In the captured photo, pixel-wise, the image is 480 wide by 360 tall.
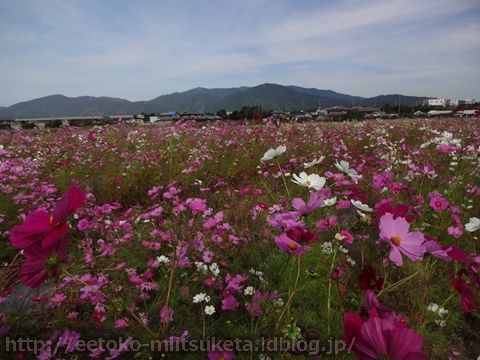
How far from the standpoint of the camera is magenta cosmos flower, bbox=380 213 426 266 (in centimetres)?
84

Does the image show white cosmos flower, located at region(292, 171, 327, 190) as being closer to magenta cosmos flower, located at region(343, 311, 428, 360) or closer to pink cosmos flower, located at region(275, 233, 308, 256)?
pink cosmos flower, located at region(275, 233, 308, 256)

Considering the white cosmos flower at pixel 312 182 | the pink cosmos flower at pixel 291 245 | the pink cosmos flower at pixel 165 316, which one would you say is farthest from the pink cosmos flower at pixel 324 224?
the pink cosmos flower at pixel 165 316

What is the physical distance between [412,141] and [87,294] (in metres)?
7.27

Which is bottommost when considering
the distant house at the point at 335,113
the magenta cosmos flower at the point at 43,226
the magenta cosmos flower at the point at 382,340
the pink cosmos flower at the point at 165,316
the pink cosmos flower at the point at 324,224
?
the pink cosmos flower at the point at 165,316

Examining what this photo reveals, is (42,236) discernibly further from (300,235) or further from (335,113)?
(335,113)

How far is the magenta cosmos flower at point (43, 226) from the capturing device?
72 cm

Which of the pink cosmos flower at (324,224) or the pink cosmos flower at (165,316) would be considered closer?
the pink cosmos flower at (165,316)

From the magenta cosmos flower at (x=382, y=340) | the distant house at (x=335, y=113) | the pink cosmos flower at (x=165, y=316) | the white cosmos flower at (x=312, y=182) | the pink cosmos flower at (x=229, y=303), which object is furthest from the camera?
the distant house at (x=335, y=113)

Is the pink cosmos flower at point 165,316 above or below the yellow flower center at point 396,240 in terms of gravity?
below

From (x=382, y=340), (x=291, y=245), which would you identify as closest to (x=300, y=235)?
(x=291, y=245)

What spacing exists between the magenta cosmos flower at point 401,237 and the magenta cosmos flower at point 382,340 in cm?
30

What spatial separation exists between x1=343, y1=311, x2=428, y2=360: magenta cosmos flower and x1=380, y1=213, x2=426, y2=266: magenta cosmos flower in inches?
12.0

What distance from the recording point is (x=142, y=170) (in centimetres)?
446

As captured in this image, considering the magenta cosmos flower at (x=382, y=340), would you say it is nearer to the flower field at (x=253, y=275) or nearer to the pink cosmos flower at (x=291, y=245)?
the flower field at (x=253, y=275)
